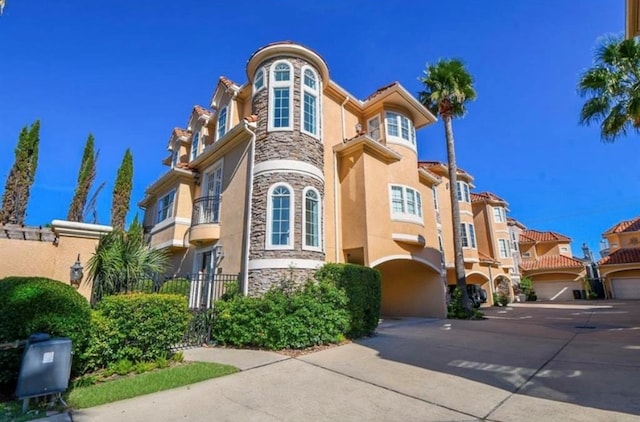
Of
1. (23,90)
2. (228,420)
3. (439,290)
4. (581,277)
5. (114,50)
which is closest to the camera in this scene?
(228,420)

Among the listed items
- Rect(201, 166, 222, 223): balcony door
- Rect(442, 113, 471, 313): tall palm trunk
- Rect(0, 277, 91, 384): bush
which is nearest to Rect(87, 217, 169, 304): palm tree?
Rect(0, 277, 91, 384): bush

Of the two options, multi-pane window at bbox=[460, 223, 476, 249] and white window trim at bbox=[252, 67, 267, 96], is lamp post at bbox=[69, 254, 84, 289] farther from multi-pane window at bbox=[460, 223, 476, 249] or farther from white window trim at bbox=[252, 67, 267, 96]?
multi-pane window at bbox=[460, 223, 476, 249]

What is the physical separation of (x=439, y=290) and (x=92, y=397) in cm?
1697

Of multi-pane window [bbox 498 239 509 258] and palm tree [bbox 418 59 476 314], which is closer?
palm tree [bbox 418 59 476 314]

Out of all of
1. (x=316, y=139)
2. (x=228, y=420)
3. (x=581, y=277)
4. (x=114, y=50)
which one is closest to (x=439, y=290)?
(x=316, y=139)

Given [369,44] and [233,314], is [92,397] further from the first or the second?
[369,44]

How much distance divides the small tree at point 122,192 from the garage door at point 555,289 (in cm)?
4745

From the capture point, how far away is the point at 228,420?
4801mm

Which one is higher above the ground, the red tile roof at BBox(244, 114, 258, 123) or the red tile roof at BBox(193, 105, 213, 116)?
the red tile roof at BBox(193, 105, 213, 116)

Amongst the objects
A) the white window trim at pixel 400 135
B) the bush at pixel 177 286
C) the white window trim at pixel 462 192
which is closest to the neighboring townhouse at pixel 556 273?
→ the white window trim at pixel 462 192

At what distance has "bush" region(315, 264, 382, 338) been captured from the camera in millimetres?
11117

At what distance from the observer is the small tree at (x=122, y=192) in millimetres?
23047

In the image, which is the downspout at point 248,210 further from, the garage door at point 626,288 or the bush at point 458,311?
the garage door at point 626,288

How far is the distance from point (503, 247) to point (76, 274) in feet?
126
